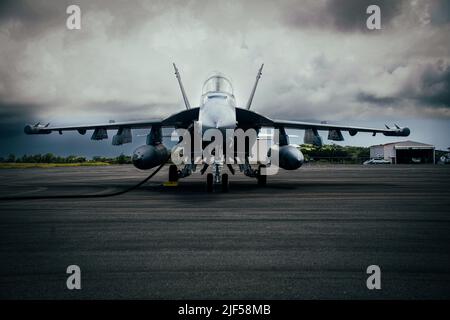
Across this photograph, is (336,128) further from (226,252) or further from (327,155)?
(327,155)

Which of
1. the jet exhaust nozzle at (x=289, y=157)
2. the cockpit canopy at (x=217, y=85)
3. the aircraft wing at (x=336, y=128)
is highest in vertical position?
the cockpit canopy at (x=217, y=85)

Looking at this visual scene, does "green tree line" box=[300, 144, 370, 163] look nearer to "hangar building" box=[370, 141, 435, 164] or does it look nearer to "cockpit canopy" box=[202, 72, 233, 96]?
"hangar building" box=[370, 141, 435, 164]

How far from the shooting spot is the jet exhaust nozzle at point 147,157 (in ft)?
58.3

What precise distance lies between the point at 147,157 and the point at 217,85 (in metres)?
3.89

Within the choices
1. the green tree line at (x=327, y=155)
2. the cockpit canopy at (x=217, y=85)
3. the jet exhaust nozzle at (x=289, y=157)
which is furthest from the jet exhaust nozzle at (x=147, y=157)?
the green tree line at (x=327, y=155)

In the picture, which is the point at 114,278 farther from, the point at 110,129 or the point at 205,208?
the point at 110,129

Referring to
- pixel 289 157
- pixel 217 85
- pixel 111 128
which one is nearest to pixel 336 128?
pixel 289 157

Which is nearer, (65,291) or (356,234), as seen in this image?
(65,291)

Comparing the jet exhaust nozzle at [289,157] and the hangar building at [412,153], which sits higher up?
the hangar building at [412,153]

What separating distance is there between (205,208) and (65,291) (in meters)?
6.47

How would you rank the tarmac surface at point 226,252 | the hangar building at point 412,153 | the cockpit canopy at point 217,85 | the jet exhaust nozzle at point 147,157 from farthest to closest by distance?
the hangar building at point 412,153
the jet exhaust nozzle at point 147,157
the cockpit canopy at point 217,85
the tarmac surface at point 226,252

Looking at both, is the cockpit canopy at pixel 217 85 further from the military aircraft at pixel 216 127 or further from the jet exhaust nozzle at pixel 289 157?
the jet exhaust nozzle at pixel 289 157
